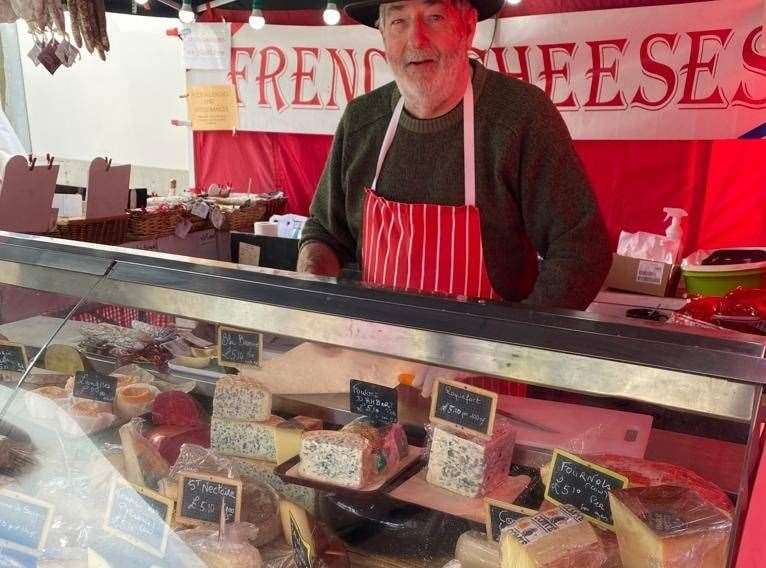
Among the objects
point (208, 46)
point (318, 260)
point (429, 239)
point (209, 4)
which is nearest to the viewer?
point (429, 239)

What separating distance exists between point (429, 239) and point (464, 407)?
0.94 meters

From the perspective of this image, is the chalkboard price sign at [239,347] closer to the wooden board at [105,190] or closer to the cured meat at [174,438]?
the cured meat at [174,438]

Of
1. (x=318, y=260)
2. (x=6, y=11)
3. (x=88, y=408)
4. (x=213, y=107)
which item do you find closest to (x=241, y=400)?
(x=88, y=408)

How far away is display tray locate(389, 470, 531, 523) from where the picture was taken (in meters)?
1.26

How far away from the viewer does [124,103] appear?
7.17 meters

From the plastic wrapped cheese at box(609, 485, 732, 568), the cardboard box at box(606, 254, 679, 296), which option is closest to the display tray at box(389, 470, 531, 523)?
the plastic wrapped cheese at box(609, 485, 732, 568)

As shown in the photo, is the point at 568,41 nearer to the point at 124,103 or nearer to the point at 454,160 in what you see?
the point at 454,160

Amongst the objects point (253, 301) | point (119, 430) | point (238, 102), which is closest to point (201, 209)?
point (238, 102)

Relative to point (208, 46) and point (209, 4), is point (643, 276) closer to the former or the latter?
point (209, 4)

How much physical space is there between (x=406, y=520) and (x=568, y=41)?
3.60 meters

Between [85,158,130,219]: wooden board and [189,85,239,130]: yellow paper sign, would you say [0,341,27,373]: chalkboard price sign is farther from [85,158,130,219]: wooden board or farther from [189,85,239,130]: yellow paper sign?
[189,85,239,130]: yellow paper sign

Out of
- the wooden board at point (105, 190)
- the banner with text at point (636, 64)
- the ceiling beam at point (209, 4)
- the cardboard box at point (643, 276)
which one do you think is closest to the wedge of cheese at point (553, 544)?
the cardboard box at point (643, 276)

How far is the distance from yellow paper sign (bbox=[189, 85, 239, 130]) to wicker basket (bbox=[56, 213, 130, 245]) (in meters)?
2.29

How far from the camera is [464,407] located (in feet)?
4.10
